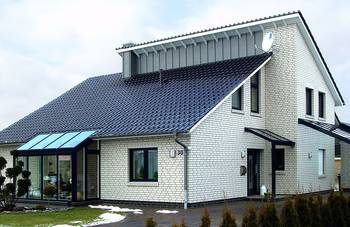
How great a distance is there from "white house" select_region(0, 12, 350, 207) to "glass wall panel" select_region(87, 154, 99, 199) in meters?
0.04

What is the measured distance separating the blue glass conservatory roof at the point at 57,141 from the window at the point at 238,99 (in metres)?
6.28

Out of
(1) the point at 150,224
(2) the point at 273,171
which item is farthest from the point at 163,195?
(1) the point at 150,224

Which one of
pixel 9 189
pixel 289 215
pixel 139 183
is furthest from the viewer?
pixel 139 183

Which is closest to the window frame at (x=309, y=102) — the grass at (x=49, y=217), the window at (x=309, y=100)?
the window at (x=309, y=100)

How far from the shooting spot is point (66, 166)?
24438mm

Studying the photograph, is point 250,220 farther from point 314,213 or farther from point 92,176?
point 92,176

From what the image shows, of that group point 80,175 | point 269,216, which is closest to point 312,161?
point 80,175

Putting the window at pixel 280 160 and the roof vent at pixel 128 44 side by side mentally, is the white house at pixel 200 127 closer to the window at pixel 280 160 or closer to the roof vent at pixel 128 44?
the window at pixel 280 160

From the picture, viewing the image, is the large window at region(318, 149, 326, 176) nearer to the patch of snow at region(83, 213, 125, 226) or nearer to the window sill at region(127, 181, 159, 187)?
the window sill at region(127, 181, 159, 187)

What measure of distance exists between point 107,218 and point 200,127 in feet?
18.0

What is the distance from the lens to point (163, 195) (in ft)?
73.6

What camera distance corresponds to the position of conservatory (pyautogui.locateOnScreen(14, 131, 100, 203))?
24031 millimetres

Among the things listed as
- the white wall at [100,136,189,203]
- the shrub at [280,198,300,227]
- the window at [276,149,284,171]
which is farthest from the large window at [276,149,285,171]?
the shrub at [280,198,300,227]

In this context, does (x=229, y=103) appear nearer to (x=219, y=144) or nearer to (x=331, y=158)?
(x=219, y=144)
